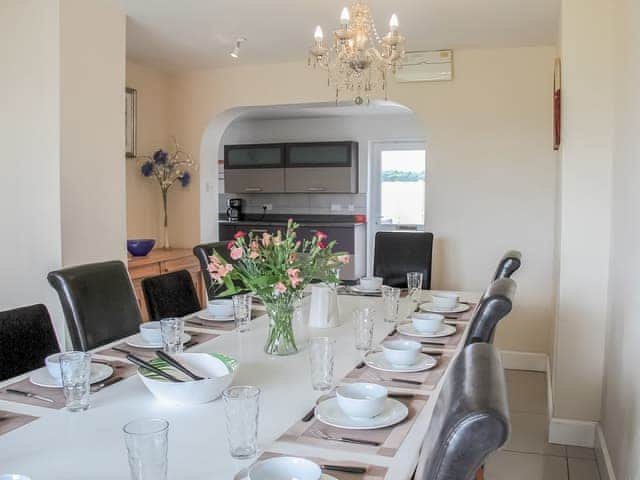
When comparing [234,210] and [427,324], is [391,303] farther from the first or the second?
[234,210]

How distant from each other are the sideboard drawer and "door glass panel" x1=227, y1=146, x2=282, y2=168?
4.12 meters

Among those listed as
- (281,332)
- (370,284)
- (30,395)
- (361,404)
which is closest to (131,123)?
(370,284)

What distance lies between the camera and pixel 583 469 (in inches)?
110

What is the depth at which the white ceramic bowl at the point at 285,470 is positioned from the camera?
1059mm

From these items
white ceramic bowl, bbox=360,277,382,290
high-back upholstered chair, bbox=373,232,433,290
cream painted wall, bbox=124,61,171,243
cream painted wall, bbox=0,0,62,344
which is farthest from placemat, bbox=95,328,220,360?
cream painted wall, bbox=124,61,171,243

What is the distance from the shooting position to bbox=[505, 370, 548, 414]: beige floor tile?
11.8 ft

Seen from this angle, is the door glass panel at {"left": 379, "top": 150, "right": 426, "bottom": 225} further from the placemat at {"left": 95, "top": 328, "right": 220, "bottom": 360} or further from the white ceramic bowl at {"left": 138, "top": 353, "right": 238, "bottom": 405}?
the white ceramic bowl at {"left": 138, "top": 353, "right": 238, "bottom": 405}

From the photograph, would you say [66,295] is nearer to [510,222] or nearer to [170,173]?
[170,173]

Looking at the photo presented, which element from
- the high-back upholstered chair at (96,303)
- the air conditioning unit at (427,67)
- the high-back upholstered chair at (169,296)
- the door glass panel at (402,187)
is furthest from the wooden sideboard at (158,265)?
the door glass panel at (402,187)

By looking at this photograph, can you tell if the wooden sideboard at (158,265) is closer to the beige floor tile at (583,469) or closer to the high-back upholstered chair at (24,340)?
the high-back upholstered chair at (24,340)

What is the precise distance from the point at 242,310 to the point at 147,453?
1.23m

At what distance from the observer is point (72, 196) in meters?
3.33

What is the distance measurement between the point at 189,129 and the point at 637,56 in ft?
12.4

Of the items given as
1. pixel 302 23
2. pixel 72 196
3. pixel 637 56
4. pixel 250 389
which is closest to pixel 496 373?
pixel 250 389
